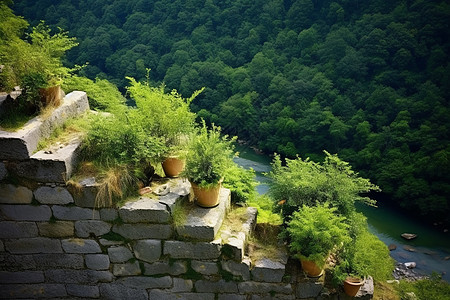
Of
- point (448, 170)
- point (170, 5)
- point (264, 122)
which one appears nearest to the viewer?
point (448, 170)

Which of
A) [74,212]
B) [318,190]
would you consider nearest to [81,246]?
[74,212]

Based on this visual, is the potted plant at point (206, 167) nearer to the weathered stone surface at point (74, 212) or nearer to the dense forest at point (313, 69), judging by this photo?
the weathered stone surface at point (74, 212)

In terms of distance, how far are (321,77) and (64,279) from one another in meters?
22.8

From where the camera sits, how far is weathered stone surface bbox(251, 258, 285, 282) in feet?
12.4

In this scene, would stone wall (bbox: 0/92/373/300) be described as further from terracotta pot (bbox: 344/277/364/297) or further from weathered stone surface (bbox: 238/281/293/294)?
terracotta pot (bbox: 344/277/364/297)

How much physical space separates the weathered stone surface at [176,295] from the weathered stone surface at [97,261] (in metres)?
0.56

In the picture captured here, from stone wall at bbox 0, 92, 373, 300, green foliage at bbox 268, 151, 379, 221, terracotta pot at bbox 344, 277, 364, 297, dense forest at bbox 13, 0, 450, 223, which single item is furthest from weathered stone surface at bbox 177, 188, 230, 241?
dense forest at bbox 13, 0, 450, 223

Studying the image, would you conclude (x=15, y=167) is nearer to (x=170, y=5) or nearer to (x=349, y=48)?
(x=349, y=48)

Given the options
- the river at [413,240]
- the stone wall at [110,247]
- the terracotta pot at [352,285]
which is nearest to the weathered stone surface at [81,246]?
the stone wall at [110,247]

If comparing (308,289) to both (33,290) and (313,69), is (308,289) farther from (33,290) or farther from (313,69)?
(313,69)

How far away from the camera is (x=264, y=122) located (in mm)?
24156

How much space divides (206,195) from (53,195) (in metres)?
1.49

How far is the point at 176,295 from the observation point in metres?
3.90

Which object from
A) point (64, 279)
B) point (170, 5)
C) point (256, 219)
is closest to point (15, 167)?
point (64, 279)
